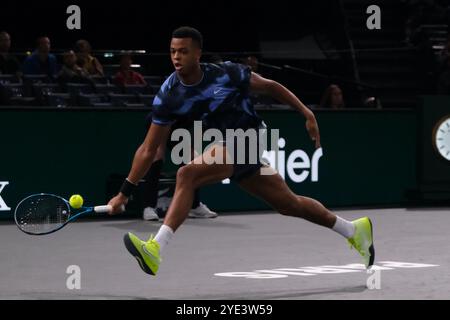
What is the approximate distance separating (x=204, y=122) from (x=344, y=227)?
51.6 inches

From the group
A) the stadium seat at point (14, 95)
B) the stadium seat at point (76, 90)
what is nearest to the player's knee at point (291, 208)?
the stadium seat at point (14, 95)

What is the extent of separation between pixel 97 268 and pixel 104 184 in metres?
4.24

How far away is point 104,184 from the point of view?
13.5m

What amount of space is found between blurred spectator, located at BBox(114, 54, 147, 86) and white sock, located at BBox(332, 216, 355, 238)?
740 cm

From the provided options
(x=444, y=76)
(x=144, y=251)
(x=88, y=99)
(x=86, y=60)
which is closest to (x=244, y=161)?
(x=144, y=251)

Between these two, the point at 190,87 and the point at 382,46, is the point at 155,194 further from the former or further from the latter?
the point at 382,46

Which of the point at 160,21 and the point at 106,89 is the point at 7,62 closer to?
the point at 106,89

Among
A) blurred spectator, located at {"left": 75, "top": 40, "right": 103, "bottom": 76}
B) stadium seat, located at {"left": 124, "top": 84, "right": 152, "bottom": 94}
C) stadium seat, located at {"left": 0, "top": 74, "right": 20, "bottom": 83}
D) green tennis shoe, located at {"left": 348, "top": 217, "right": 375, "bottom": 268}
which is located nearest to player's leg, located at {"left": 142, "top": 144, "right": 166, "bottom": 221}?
stadium seat, located at {"left": 124, "top": 84, "right": 152, "bottom": 94}

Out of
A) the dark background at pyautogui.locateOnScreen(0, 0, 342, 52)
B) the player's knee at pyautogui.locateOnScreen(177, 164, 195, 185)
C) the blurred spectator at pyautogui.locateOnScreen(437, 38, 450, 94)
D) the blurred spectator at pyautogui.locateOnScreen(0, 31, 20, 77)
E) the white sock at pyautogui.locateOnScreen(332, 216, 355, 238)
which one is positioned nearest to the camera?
the player's knee at pyautogui.locateOnScreen(177, 164, 195, 185)

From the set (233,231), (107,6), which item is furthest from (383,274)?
(107,6)

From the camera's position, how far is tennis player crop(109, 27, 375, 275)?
7883 millimetres

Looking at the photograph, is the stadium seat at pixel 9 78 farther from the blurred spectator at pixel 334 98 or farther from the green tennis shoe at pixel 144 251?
the green tennis shoe at pixel 144 251

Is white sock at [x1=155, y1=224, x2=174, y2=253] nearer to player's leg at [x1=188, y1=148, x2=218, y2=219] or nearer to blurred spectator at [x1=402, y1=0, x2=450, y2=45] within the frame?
player's leg at [x1=188, y1=148, x2=218, y2=219]

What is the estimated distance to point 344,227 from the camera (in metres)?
8.55
